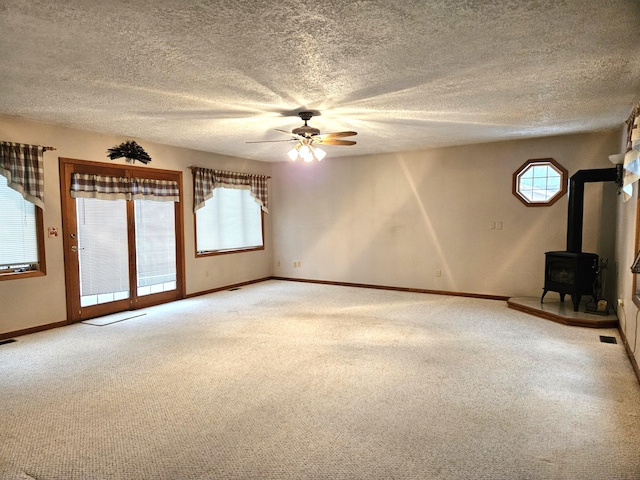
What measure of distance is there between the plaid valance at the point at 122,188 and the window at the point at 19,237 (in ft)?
1.75

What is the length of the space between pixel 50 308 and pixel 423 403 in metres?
4.33

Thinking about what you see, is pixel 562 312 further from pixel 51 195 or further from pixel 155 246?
pixel 51 195

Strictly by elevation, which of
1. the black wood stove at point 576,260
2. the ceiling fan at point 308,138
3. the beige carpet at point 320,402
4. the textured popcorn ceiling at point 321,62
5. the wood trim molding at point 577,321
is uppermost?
the textured popcorn ceiling at point 321,62

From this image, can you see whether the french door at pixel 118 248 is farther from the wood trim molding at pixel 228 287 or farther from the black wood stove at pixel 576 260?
the black wood stove at pixel 576 260

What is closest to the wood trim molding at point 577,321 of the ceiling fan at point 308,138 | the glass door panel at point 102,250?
the ceiling fan at point 308,138

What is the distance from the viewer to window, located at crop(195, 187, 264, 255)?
661cm

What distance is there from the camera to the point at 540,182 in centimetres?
568

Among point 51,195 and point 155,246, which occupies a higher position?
point 51,195

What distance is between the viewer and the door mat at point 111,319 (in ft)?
15.9

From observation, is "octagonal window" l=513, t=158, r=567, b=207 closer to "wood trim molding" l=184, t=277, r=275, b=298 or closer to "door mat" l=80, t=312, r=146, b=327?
"wood trim molding" l=184, t=277, r=275, b=298

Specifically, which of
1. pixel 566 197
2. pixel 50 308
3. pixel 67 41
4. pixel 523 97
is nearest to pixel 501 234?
pixel 566 197

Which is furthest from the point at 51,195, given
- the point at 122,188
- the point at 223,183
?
the point at 223,183

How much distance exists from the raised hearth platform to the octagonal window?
1.39 m

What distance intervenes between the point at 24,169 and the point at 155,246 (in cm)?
191
